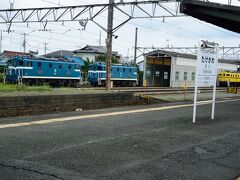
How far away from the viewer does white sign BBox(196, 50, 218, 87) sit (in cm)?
1335

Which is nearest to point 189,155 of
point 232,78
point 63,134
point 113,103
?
point 63,134

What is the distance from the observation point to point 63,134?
9125 mm

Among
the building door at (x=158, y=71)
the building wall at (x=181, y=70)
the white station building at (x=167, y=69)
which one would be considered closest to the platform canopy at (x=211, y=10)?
the white station building at (x=167, y=69)

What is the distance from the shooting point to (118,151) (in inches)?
299

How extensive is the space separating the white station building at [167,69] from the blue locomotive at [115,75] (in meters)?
2.09

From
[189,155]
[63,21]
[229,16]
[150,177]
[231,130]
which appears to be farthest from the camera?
[63,21]

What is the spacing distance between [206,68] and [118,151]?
283 inches

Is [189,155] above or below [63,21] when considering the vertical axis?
below

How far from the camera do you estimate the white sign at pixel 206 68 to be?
13.4 metres

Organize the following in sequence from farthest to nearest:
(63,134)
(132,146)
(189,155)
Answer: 1. (63,134)
2. (132,146)
3. (189,155)

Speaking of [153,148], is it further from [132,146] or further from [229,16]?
[229,16]

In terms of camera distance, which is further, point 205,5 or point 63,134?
point 205,5

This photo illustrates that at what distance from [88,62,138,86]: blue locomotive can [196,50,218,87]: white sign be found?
1287 inches

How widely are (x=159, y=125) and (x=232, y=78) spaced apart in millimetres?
53680
